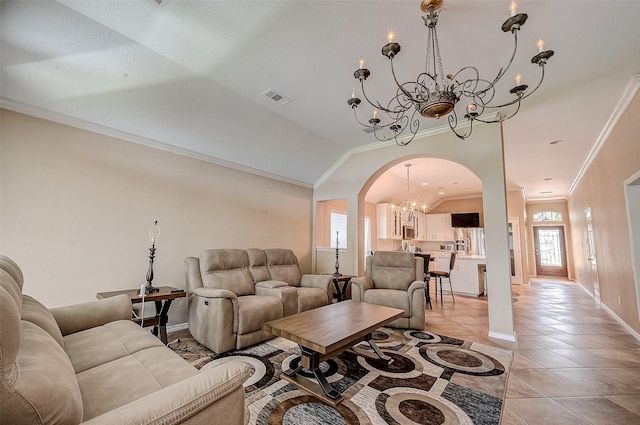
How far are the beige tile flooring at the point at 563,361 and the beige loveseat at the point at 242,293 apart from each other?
196cm

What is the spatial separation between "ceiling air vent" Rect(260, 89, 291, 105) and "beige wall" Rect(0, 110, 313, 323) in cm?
149

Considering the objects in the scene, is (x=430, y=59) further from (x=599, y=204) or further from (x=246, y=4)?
(x=599, y=204)

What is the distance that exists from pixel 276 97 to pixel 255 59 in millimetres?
721

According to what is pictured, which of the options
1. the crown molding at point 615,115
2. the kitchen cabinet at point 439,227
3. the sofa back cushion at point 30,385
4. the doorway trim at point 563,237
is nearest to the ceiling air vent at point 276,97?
the sofa back cushion at point 30,385

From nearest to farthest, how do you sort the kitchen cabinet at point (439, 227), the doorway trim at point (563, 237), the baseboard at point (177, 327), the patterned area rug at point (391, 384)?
the patterned area rug at point (391, 384) < the baseboard at point (177, 327) < the kitchen cabinet at point (439, 227) < the doorway trim at point (563, 237)

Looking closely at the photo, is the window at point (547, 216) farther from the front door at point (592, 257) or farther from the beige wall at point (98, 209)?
the beige wall at point (98, 209)

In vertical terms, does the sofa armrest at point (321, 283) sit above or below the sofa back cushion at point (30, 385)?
below

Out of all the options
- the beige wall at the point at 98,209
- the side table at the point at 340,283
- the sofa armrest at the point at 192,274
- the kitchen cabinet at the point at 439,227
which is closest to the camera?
the beige wall at the point at 98,209

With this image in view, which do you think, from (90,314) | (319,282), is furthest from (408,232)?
(90,314)

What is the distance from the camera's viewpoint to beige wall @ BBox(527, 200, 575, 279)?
906 cm

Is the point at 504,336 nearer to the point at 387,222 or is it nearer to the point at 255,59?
the point at 387,222

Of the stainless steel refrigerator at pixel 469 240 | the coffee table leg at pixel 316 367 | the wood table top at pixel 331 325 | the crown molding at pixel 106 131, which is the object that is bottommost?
the coffee table leg at pixel 316 367

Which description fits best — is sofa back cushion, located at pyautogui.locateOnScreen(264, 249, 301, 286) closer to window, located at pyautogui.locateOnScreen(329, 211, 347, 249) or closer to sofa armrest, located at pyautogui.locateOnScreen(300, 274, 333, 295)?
sofa armrest, located at pyautogui.locateOnScreen(300, 274, 333, 295)

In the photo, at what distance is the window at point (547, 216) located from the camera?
943 centimetres
